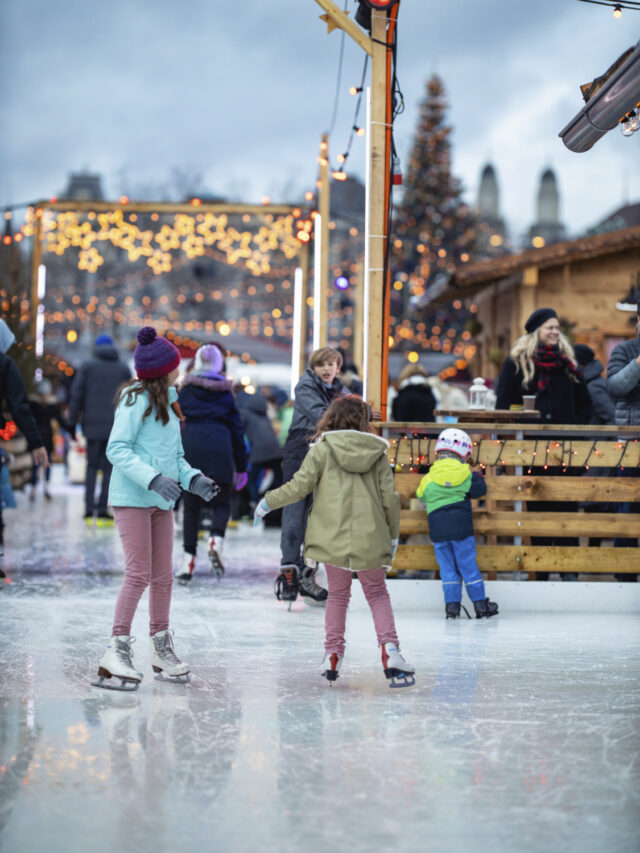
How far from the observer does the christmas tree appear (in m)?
32.5

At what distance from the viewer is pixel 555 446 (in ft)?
25.3

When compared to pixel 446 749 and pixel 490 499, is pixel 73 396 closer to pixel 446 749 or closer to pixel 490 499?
pixel 490 499

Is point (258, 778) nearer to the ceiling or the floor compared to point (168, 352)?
nearer to the floor

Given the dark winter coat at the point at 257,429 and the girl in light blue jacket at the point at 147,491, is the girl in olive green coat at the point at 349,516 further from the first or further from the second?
the dark winter coat at the point at 257,429

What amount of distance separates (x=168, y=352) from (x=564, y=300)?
11.2m

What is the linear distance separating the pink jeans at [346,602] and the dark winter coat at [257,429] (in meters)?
6.89

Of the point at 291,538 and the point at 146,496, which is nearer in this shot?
the point at 146,496

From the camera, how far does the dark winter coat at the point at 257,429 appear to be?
1227 centimetres

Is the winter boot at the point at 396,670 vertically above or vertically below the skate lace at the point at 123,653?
below

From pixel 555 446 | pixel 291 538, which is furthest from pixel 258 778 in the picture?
pixel 555 446

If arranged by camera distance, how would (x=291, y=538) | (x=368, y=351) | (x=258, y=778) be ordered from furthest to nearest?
(x=368, y=351) < (x=291, y=538) < (x=258, y=778)

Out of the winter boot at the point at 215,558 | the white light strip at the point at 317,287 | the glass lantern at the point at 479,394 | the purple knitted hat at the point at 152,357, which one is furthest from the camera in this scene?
the white light strip at the point at 317,287

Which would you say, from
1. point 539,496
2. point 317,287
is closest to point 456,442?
point 539,496

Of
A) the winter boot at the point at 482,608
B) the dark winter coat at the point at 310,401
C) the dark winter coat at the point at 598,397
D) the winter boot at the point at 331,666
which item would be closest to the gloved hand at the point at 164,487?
the winter boot at the point at 331,666
